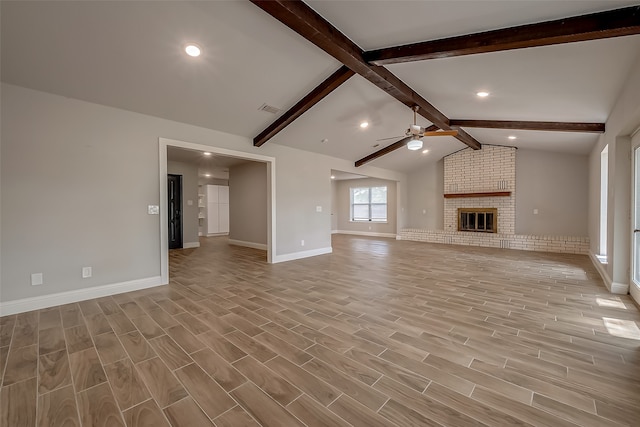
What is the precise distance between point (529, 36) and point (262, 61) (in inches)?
111

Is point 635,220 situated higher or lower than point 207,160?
lower

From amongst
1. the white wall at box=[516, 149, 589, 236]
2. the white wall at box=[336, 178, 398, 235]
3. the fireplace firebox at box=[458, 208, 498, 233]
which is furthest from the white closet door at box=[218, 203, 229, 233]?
the white wall at box=[516, 149, 589, 236]

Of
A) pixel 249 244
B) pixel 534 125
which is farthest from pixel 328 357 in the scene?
pixel 249 244

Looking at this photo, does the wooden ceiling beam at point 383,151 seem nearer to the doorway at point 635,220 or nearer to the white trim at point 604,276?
the doorway at point 635,220

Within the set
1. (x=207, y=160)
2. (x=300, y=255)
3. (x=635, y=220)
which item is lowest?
(x=300, y=255)

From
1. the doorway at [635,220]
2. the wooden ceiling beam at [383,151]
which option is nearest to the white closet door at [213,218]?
the wooden ceiling beam at [383,151]

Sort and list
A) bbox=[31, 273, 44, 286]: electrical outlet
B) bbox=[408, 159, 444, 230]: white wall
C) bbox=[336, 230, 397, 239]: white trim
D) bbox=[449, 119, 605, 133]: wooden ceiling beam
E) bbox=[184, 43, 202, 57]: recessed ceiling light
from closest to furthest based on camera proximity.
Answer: bbox=[184, 43, 202, 57]: recessed ceiling light < bbox=[31, 273, 44, 286]: electrical outlet < bbox=[449, 119, 605, 133]: wooden ceiling beam < bbox=[408, 159, 444, 230]: white wall < bbox=[336, 230, 397, 239]: white trim

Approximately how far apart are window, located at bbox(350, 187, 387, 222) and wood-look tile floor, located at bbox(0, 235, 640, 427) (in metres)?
7.27

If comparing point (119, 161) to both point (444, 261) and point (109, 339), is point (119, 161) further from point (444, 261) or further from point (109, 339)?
point (444, 261)

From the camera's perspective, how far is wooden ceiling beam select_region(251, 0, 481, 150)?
2.42 metres

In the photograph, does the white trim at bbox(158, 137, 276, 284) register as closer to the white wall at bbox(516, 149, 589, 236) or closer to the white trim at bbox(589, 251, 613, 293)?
the white trim at bbox(589, 251, 613, 293)

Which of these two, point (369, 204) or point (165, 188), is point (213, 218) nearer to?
point (369, 204)

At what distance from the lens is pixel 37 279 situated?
3178 mm

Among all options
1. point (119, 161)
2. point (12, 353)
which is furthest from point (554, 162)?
point (12, 353)
